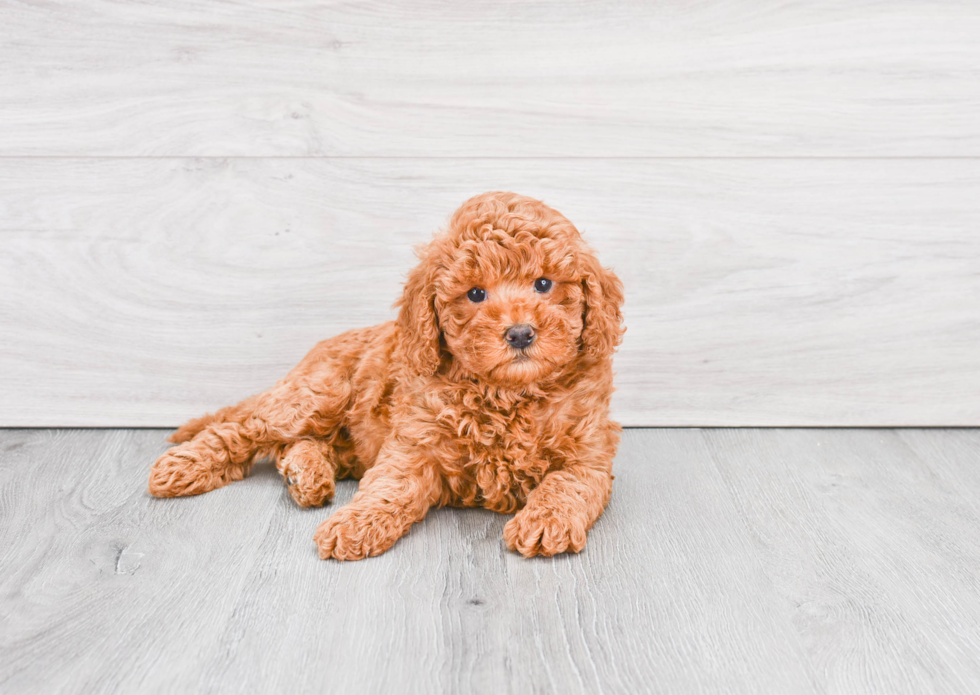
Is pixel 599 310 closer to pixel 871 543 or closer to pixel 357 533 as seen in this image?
pixel 357 533

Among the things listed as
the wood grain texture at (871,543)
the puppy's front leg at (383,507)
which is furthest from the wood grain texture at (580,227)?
the puppy's front leg at (383,507)

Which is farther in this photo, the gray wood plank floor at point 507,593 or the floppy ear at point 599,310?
the floppy ear at point 599,310

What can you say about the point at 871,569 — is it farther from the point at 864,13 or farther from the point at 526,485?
the point at 864,13

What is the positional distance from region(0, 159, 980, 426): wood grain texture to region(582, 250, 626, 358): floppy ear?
2.18 ft

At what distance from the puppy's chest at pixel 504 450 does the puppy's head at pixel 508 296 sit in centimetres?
11

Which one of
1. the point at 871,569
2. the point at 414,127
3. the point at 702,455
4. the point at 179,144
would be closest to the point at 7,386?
the point at 179,144

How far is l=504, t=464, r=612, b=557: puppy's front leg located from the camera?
1.77 m

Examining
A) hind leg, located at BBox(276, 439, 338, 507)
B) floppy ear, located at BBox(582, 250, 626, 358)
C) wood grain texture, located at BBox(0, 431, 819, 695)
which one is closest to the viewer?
wood grain texture, located at BBox(0, 431, 819, 695)

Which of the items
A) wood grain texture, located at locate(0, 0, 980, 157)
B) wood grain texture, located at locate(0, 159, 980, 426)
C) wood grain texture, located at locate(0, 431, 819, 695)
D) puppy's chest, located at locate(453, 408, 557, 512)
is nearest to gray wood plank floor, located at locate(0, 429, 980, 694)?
wood grain texture, located at locate(0, 431, 819, 695)

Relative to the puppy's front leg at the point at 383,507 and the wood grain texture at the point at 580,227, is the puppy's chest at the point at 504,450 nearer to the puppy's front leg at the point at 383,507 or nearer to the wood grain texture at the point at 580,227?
the puppy's front leg at the point at 383,507

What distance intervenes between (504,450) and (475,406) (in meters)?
0.13

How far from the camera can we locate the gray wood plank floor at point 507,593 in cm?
141

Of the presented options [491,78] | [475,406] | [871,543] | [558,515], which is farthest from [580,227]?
[871,543]

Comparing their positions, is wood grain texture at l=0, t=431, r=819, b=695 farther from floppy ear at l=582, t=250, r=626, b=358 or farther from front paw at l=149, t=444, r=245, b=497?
floppy ear at l=582, t=250, r=626, b=358
